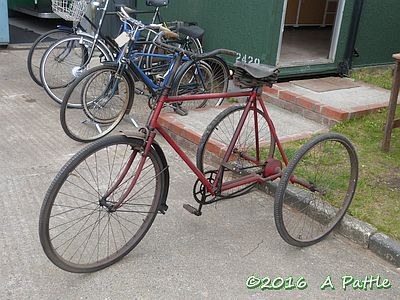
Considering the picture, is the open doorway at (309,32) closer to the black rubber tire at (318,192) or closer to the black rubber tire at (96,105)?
the black rubber tire at (96,105)

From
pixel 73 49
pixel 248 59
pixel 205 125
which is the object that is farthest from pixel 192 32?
pixel 73 49

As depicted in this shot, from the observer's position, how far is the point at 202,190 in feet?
10.8

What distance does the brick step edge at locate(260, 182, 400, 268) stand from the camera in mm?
3161

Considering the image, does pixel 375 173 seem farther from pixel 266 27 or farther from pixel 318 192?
pixel 266 27

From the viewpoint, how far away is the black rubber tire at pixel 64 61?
5412 mm

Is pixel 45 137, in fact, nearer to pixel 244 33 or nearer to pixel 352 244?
pixel 244 33

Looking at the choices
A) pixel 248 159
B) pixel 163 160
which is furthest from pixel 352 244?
pixel 163 160

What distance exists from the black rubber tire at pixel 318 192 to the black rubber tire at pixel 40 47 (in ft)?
11.5

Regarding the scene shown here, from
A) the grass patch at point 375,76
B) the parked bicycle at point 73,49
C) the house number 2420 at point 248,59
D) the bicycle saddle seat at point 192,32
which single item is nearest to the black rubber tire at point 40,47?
the parked bicycle at point 73,49

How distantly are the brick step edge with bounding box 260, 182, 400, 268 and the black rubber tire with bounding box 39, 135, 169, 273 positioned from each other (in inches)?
52.5

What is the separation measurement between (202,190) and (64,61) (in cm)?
326

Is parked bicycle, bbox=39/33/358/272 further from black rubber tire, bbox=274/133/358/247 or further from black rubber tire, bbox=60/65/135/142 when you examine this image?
black rubber tire, bbox=60/65/135/142

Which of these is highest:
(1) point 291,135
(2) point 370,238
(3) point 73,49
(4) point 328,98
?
(3) point 73,49

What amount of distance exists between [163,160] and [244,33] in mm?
3506
